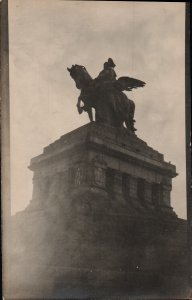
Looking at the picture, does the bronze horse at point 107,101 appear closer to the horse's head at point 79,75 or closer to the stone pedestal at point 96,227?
the horse's head at point 79,75

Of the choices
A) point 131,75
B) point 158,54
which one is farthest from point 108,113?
point 158,54

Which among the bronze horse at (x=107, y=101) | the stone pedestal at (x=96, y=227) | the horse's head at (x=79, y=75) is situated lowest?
the stone pedestal at (x=96, y=227)

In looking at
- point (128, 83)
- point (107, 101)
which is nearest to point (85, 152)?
point (107, 101)

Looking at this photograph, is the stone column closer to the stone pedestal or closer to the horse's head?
the stone pedestal

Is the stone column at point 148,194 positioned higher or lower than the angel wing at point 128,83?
lower

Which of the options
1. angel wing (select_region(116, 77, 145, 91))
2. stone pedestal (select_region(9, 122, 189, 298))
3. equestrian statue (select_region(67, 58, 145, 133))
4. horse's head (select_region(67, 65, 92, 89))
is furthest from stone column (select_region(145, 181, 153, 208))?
horse's head (select_region(67, 65, 92, 89))

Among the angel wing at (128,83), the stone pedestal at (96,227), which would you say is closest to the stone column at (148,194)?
the stone pedestal at (96,227)

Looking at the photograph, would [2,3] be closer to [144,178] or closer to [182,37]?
[182,37]
